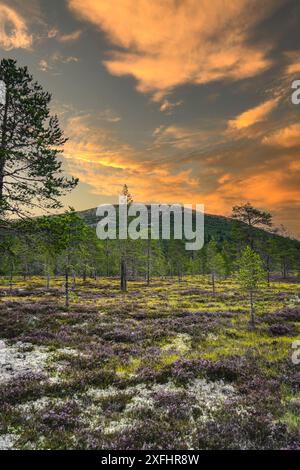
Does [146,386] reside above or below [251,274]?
below

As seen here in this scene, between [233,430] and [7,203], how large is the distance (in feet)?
50.6

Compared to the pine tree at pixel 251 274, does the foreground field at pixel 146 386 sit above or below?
below

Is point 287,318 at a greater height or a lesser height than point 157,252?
lesser

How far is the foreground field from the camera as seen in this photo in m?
7.23

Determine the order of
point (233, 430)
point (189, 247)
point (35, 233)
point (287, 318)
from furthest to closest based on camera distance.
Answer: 1. point (189, 247)
2. point (287, 318)
3. point (35, 233)
4. point (233, 430)

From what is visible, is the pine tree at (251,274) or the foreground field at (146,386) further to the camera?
the pine tree at (251,274)

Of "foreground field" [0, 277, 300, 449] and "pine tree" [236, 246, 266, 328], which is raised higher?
"pine tree" [236, 246, 266, 328]

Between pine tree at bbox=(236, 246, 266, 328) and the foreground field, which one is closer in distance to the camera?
the foreground field

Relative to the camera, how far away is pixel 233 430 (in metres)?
7.46

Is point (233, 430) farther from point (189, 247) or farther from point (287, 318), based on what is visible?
point (189, 247)

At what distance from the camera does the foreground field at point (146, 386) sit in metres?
7.23

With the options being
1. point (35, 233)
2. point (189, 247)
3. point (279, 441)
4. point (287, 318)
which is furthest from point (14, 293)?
point (189, 247)

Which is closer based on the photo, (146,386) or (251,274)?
(146,386)

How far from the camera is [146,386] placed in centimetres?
1075
